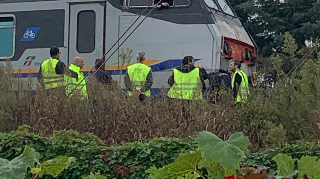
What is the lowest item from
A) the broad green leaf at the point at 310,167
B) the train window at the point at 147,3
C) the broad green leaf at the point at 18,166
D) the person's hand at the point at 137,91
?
the person's hand at the point at 137,91

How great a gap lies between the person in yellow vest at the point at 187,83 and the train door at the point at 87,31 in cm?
261

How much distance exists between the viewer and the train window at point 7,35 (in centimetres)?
1283

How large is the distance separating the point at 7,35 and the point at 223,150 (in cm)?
1157

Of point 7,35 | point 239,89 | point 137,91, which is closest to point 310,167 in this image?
point 239,89

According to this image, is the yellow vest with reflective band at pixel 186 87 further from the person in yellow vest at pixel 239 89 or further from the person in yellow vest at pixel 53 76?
the person in yellow vest at pixel 53 76

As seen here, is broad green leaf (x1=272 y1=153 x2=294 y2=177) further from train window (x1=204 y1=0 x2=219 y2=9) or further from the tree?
the tree

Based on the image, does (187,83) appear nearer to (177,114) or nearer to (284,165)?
(177,114)

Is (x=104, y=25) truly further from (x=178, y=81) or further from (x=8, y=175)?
(x=8, y=175)

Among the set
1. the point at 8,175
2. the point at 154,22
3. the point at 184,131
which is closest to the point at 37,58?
the point at 154,22

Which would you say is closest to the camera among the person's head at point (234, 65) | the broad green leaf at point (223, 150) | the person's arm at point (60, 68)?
the broad green leaf at point (223, 150)

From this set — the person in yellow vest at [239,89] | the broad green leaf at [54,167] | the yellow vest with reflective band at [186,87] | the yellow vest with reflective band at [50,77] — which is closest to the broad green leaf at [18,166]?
the broad green leaf at [54,167]

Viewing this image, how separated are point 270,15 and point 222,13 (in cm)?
1033

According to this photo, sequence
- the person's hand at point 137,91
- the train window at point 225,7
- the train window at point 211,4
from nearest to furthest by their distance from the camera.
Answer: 1. the person's hand at point 137,91
2. the train window at point 211,4
3. the train window at point 225,7

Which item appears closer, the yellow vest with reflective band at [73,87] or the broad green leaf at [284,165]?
the broad green leaf at [284,165]
